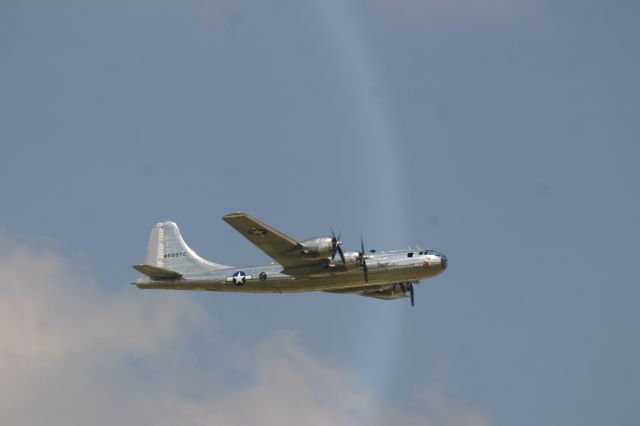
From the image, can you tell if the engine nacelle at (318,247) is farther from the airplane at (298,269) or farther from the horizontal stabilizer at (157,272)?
the horizontal stabilizer at (157,272)

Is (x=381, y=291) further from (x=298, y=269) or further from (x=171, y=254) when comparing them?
(x=171, y=254)

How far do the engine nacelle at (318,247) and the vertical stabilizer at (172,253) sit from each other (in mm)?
Result: 10299

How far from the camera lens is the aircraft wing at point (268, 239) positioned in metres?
75.8

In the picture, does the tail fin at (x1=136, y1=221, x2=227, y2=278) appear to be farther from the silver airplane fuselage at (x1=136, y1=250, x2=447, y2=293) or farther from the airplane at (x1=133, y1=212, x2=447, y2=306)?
the silver airplane fuselage at (x1=136, y1=250, x2=447, y2=293)

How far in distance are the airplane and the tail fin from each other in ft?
0.96

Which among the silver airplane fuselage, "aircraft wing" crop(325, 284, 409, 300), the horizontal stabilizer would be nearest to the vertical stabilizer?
the horizontal stabilizer

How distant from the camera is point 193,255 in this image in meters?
90.1

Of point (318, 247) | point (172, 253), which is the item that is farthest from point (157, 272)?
point (318, 247)

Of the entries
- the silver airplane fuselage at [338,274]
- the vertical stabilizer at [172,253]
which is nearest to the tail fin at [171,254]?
A: the vertical stabilizer at [172,253]

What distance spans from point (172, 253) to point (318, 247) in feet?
59.4

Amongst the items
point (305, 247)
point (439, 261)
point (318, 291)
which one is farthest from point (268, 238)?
point (439, 261)

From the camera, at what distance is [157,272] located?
84.8 meters

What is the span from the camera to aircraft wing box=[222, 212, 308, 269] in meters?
75.8

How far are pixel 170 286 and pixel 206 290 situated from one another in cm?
299
